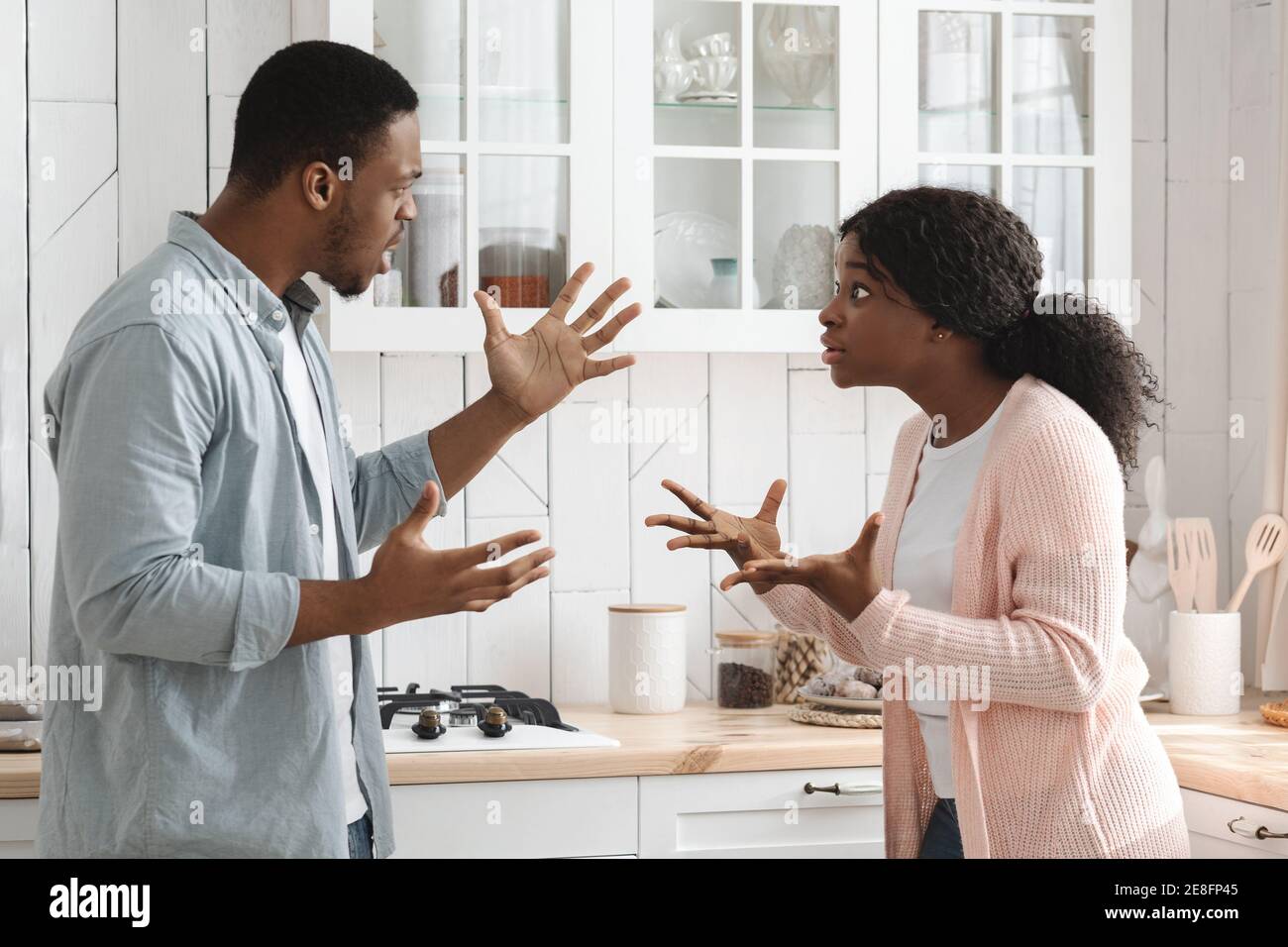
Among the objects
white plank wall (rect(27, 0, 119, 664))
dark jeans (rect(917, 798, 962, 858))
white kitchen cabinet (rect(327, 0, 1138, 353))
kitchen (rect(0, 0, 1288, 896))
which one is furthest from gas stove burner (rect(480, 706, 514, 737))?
white plank wall (rect(27, 0, 119, 664))

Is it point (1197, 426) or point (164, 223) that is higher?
point (164, 223)

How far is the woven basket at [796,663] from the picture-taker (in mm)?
2420

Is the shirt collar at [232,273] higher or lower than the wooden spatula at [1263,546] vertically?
higher

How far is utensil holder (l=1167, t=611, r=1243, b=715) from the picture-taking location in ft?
7.53

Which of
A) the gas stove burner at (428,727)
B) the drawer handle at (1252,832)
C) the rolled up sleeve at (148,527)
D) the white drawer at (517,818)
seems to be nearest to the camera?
the rolled up sleeve at (148,527)

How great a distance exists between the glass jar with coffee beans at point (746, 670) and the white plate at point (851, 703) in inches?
5.4

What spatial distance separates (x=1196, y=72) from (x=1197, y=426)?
0.71 metres

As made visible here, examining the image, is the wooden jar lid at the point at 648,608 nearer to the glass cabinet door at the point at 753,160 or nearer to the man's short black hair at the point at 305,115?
the glass cabinet door at the point at 753,160

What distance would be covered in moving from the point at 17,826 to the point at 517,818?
68 centimetres

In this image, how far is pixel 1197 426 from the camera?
2664mm

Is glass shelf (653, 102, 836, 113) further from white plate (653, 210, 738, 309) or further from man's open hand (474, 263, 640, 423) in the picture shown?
man's open hand (474, 263, 640, 423)

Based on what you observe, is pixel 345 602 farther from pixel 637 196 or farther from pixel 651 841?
pixel 637 196

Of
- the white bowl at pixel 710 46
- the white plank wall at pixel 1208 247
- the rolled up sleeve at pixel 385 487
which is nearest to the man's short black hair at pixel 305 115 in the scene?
the rolled up sleeve at pixel 385 487
